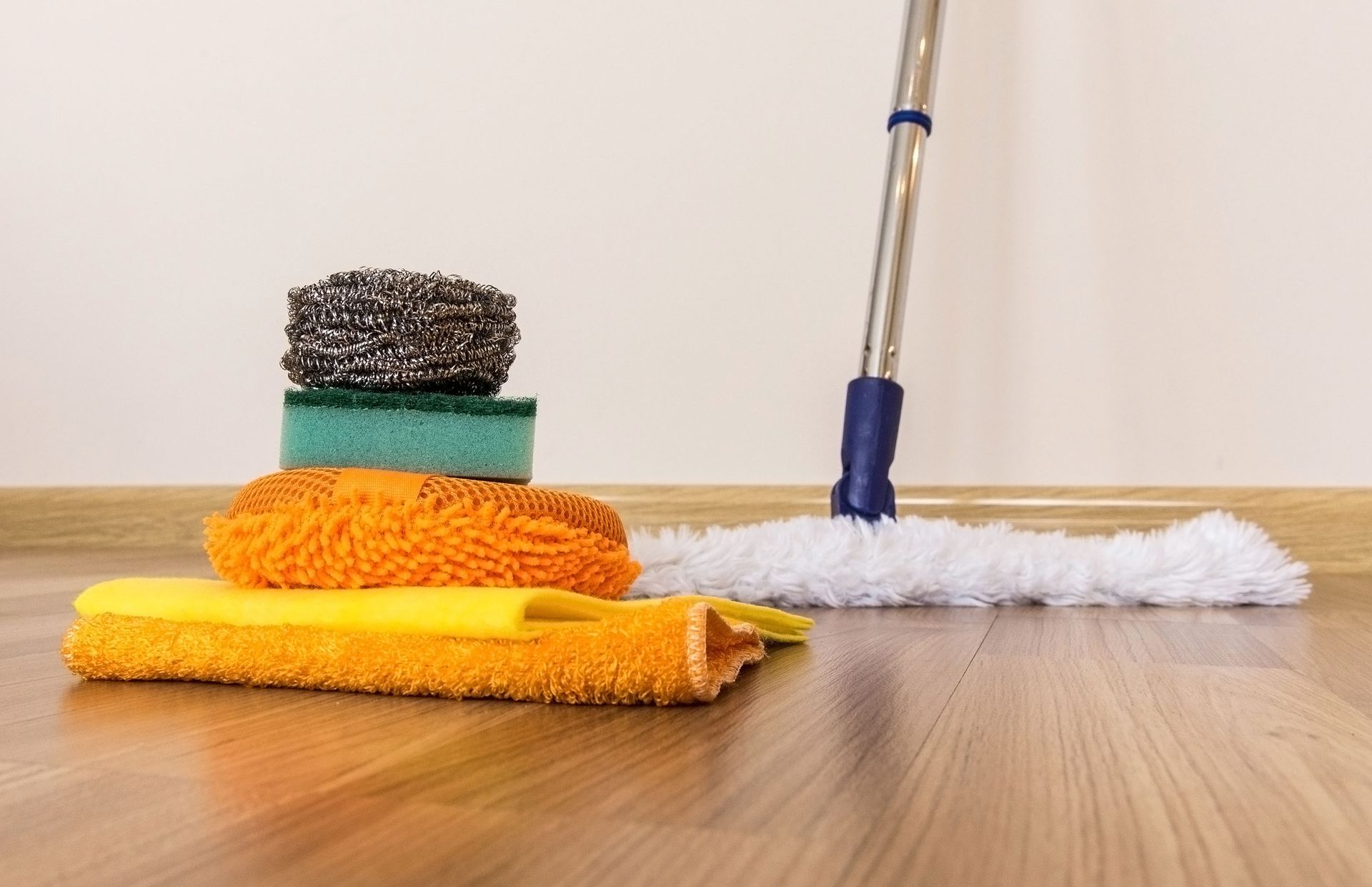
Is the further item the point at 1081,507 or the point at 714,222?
the point at 714,222

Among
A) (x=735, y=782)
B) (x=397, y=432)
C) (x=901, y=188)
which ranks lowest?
(x=735, y=782)

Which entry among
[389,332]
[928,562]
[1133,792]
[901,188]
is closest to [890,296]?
[901,188]

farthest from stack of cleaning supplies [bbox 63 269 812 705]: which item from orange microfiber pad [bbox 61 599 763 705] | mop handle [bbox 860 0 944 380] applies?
mop handle [bbox 860 0 944 380]

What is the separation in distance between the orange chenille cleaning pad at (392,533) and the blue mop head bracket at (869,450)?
0.53m

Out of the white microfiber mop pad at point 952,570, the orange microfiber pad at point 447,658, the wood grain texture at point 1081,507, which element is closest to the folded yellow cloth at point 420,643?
the orange microfiber pad at point 447,658

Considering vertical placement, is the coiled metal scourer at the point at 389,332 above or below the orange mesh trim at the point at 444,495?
above

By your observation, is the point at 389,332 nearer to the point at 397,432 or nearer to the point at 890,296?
the point at 397,432

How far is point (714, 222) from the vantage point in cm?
140

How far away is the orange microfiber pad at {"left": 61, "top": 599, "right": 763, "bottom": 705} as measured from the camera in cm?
47

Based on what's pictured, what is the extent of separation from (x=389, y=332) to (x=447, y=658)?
193mm

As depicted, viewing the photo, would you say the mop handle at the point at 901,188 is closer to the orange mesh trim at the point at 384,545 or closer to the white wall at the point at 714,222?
the white wall at the point at 714,222

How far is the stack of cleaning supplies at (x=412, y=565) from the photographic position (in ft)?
1.59

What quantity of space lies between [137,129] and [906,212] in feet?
3.94

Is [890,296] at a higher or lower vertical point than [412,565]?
higher
